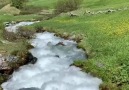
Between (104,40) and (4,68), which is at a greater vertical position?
(104,40)

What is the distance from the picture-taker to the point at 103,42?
36.2m

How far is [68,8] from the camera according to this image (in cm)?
6650

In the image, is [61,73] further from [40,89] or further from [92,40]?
[92,40]

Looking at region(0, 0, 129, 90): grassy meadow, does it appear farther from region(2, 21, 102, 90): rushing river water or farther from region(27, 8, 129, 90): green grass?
region(2, 21, 102, 90): rushing river water

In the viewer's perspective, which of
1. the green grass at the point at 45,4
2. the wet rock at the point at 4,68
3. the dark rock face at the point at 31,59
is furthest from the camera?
the green grass at the point at 45,4

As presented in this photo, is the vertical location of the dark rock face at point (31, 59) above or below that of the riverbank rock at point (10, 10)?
above

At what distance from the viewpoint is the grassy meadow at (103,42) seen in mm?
28469

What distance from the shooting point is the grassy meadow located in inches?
1121

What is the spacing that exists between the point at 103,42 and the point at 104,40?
2.55 ft

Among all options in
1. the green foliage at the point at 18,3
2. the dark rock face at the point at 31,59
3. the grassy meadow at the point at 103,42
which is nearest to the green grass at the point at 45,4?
the green foliage at the point at 18,3

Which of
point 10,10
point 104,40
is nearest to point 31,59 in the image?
point 104,40

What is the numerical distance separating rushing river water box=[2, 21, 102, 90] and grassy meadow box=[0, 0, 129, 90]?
0.98 meters

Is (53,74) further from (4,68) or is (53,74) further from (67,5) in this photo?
(67,5)

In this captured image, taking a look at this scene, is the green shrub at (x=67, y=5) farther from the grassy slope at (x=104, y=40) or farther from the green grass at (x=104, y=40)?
the green grass at (x=104, y=40)
